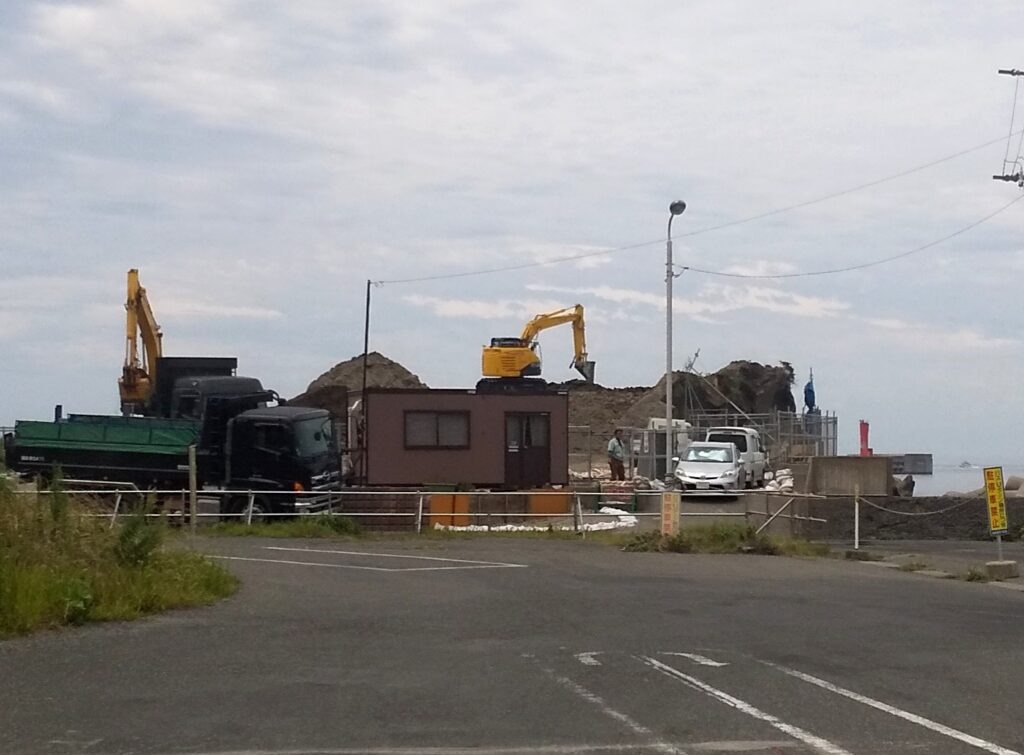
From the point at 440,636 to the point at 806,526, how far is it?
1721 centimetres

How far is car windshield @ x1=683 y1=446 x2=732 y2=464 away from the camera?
3672 centimetres

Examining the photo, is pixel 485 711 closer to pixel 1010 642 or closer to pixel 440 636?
pixel 440 636

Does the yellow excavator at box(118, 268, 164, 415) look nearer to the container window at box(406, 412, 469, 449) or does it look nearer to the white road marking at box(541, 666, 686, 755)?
the container window at box(406, 412, 469, 449)

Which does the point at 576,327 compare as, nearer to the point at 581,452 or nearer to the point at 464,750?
the point at 581,452

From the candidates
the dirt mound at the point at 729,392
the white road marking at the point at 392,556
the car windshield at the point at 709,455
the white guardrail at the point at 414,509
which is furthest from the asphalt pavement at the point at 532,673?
the dirt mound at the point at 729,392

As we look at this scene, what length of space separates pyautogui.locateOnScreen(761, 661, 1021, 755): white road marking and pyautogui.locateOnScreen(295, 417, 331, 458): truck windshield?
2076 cm

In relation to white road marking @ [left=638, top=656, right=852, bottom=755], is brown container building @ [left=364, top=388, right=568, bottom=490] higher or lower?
higher

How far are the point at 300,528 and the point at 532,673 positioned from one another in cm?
1744

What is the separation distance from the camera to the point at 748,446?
130ft

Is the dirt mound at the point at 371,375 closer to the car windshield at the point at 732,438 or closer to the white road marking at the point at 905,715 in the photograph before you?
the car windshield at the point at 732,438

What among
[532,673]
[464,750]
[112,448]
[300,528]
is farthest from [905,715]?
[112,448]

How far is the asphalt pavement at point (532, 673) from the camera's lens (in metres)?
7.46

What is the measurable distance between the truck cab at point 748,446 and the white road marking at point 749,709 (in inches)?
1153

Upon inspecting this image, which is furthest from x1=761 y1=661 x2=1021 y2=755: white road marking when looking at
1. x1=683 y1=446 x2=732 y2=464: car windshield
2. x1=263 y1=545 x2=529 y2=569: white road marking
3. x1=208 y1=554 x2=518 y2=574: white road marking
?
x1=683 y1=446 x2=732 y2=464: car windshield
